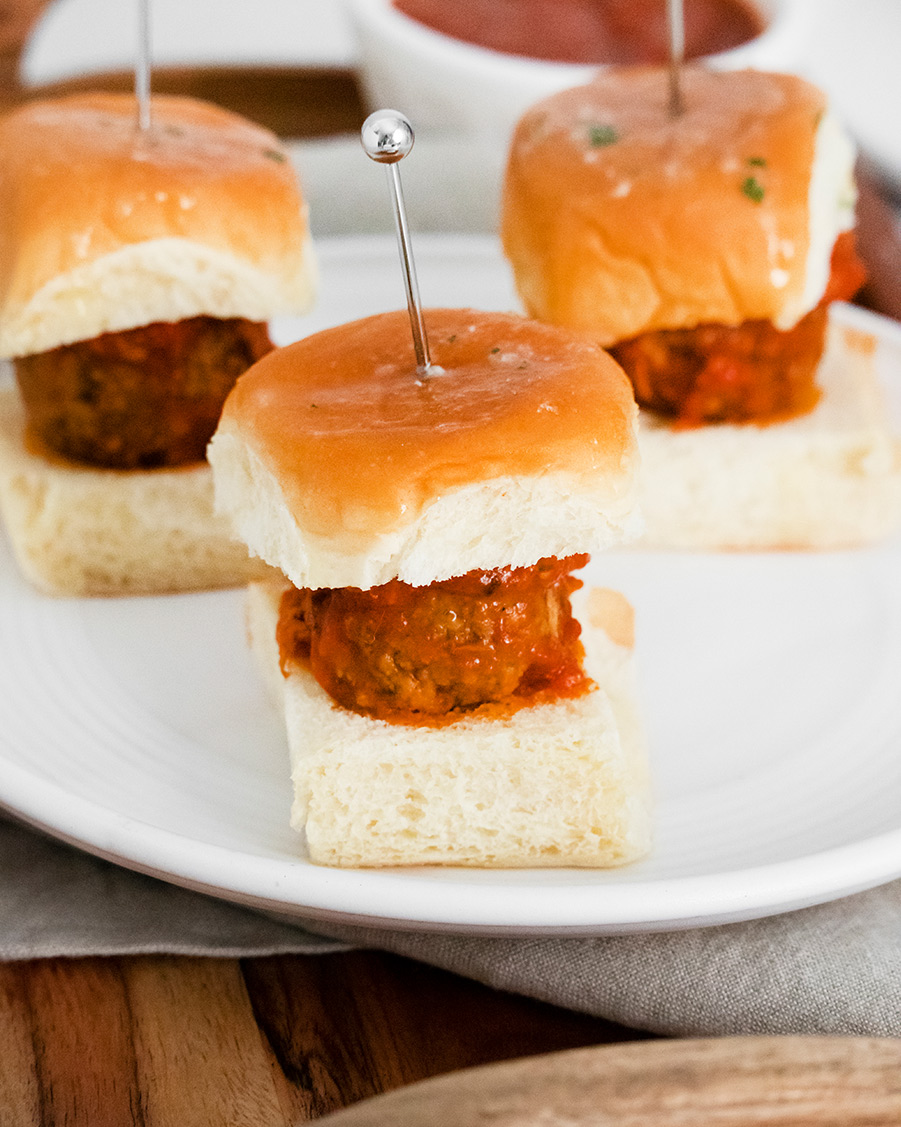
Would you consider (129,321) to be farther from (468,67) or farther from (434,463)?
(468,67)

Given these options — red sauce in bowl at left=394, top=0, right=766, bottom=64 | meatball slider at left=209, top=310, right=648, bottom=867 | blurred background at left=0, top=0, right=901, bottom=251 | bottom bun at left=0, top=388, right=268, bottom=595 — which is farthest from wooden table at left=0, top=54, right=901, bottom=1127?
red sauce in bowl at left=394, top=0, right=766, bottom=64

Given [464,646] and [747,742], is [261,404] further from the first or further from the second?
[747,742]

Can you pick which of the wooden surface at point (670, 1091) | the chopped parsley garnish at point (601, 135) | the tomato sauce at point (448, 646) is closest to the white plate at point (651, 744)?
the tomato sauce at point (448, 646)

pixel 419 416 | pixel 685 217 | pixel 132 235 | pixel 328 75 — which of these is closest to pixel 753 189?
pixel 685 217

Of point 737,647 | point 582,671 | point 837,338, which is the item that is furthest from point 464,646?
point 837,338

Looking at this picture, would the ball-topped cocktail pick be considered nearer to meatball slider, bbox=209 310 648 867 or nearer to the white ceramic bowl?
the white ceramic bowl

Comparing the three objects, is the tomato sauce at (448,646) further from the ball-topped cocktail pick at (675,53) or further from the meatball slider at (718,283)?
the ball-topped cocktail pick at (675,53)
